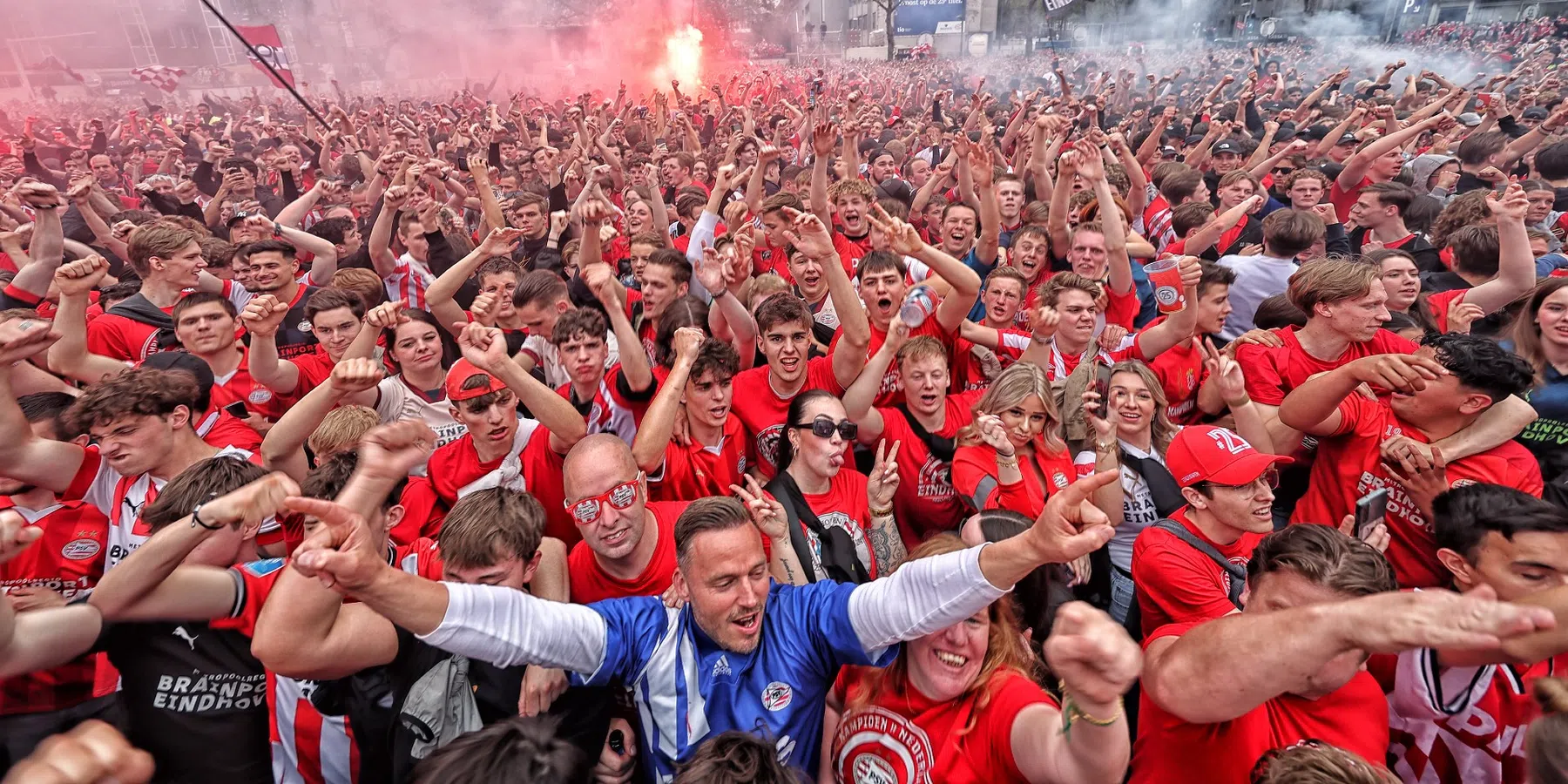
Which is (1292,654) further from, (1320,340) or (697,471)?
(1320,340)

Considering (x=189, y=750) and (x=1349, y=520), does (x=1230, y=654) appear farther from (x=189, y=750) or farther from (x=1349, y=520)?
(x=189, y=750)

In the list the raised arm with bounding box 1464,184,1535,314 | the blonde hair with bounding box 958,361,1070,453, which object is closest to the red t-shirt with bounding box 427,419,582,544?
the blonde hair with bounding box 958,361,1070,453

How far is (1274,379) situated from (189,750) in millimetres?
5131

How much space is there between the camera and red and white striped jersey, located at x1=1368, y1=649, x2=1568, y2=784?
6.77ft

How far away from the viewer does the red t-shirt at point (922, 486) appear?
382 cm

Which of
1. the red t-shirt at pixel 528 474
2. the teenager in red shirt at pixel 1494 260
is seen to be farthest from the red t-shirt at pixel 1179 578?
the teenager in red shirt at pixel 1494 260

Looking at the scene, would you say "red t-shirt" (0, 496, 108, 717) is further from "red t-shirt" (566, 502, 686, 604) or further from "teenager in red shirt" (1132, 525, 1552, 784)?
"teenager in red shirt" (1132, 525, 1552, 784)

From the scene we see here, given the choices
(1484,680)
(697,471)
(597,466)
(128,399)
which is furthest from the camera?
(697,471)

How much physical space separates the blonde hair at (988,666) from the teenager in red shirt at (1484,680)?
1.15 m

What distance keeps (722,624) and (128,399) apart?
2.81 metres

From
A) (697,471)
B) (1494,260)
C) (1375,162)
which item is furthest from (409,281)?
(1375,162)

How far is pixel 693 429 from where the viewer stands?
3.81 meters

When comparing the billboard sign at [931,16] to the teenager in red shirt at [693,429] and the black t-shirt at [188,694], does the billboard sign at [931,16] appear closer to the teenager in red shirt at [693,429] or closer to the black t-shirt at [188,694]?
the teenager in red shirt at [693,429]

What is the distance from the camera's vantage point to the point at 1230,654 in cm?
156
